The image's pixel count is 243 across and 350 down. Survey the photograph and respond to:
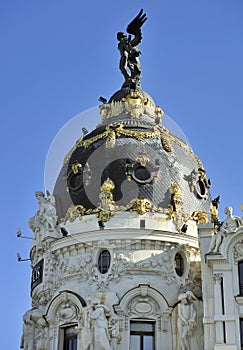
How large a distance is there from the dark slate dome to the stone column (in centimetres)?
566

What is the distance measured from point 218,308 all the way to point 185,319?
184cm

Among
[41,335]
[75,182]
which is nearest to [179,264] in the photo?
[75,182]

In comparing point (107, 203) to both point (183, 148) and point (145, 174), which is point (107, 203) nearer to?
point (145, 174)

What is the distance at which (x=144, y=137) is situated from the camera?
124ft

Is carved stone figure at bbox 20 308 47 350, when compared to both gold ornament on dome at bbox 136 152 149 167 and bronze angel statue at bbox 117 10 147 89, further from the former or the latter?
bronze angel statue at bbox 117 10 147 89

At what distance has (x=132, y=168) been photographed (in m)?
36.2

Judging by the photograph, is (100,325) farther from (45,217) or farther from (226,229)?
(45,217)

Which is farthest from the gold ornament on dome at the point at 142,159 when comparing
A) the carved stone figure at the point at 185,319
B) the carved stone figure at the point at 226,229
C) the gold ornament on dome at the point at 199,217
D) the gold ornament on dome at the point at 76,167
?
the carved stone figure at the point at 185,319

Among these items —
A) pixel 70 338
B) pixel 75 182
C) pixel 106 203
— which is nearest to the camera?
pixel 70 338

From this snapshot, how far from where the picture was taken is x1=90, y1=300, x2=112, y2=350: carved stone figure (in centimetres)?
3159

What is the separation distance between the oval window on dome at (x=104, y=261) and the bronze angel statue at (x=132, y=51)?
12.3 meters

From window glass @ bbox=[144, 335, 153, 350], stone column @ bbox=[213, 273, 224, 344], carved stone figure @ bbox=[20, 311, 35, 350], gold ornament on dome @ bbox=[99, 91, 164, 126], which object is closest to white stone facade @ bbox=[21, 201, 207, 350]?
carved stone figure @ bbox=[20, 311, 35, 350]

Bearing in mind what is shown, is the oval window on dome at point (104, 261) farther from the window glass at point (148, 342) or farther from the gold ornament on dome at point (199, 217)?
the gold ornament on dome at point (199, 217)

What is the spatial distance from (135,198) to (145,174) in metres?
1.62
